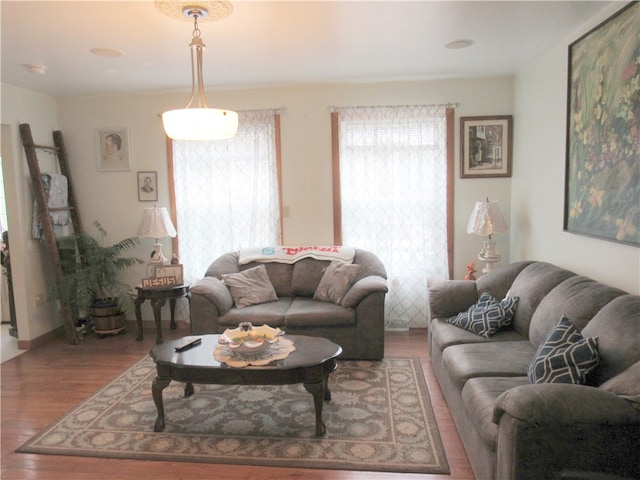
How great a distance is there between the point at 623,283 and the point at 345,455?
1883mm

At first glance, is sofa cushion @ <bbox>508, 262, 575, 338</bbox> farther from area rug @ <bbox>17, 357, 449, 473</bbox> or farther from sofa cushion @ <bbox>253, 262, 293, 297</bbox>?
sofa cushion @ <bbox>253, 262, 293, 297</bbox>

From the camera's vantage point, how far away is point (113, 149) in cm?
492

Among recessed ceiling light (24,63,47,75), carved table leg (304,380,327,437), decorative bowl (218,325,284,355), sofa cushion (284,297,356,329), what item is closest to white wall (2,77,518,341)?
recessed ceiling light (24,63,47,75)

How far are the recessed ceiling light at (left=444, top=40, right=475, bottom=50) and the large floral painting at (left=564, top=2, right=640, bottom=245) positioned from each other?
2.29 feet

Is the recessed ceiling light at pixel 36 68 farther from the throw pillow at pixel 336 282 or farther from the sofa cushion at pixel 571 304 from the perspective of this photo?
the sofa cushion at pixel 571 304

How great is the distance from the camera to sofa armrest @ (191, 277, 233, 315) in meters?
3.86

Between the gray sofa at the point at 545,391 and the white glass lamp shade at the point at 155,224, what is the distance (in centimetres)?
281

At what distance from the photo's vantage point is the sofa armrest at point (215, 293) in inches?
152

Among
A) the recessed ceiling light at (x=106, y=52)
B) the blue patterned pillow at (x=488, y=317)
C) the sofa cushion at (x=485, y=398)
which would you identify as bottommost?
the sofa cushion at (x=485, y=398)

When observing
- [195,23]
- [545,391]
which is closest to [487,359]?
[545,391]

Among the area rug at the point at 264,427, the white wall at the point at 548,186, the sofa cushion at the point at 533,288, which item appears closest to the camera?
the area rug at the point at 264,427

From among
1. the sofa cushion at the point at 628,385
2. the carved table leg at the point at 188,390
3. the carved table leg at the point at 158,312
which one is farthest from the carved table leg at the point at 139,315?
the sofa cushion at the point at 628,385

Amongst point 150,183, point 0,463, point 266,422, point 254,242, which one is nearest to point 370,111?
point 254,242

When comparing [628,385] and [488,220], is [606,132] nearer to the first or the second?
[488,220]
